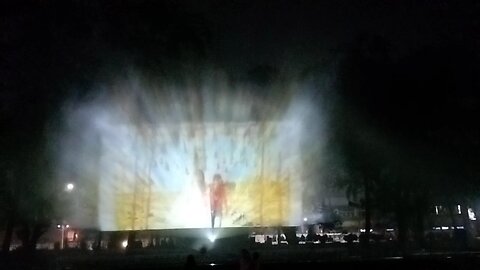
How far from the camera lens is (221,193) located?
36312 mm

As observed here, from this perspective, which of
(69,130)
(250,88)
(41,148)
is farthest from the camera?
(250,88)

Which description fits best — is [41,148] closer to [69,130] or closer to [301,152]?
[69,130]

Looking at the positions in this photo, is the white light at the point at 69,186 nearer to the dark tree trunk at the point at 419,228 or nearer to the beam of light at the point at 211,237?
the beam of light at the point at 211,237

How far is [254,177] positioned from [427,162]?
35.4ft

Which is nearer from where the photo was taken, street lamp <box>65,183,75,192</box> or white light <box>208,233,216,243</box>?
white light <box>208,233,216,243</box>

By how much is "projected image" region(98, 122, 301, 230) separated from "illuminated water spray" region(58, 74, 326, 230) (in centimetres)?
6

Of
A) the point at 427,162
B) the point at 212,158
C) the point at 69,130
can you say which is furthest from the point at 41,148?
the point at 427,162

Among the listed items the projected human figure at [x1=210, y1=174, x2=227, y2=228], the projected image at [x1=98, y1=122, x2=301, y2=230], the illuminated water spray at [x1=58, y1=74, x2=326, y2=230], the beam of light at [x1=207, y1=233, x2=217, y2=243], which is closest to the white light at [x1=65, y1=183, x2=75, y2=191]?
the illuminated water spray at [x1=58, y1=74, x2=326, y2=230]

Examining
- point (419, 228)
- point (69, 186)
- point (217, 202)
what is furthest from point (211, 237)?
point (419, 228)

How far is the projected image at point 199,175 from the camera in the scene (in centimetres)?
3541

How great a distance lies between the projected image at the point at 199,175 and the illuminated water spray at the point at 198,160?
0.19 feet

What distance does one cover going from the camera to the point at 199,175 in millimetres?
36969

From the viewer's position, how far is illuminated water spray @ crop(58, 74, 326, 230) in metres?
35.0

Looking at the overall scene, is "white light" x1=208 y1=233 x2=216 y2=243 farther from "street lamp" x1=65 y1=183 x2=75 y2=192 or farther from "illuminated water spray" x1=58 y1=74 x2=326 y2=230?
"street lamp" x1=65 y1=183 x2=75 y2=192
